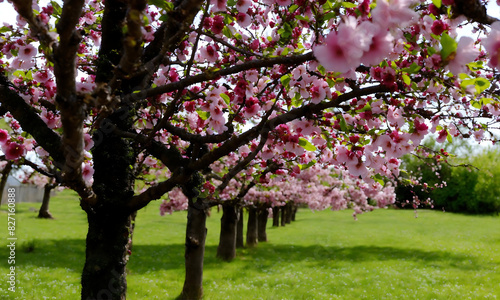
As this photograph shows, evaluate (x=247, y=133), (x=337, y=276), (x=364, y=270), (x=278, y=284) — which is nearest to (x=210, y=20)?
(x=247, y=133)

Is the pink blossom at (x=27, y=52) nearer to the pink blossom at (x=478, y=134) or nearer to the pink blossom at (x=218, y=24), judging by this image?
the pink blossom at (x=218, y=24)

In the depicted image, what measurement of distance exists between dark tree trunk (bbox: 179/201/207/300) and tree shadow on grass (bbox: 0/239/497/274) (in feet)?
14.4

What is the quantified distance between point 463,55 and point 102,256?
348 cm

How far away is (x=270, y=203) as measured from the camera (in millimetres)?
19719

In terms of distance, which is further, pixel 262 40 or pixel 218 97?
pixel 262 40

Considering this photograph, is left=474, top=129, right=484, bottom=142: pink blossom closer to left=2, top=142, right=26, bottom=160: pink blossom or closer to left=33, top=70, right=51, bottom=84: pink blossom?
left=33, top=70, right=51, bottom=84: pink blossom

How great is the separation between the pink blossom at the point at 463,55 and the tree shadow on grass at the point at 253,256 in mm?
12784

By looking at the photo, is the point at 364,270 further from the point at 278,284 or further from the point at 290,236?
the point at 290,236

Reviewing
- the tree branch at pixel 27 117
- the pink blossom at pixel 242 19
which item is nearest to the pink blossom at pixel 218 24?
the pink blossom at pixel 242 19

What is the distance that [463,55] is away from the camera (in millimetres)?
1978

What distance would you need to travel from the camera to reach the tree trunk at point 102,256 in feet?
12.3

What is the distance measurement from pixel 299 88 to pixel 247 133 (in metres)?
0.88

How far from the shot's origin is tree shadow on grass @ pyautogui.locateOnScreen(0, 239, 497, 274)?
1400 cm

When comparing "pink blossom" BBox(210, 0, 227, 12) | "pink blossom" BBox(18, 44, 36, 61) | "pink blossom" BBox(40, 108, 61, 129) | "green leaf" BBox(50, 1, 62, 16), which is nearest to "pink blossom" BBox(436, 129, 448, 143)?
"pink blossom" BBox(210, 0, 227, 12)
